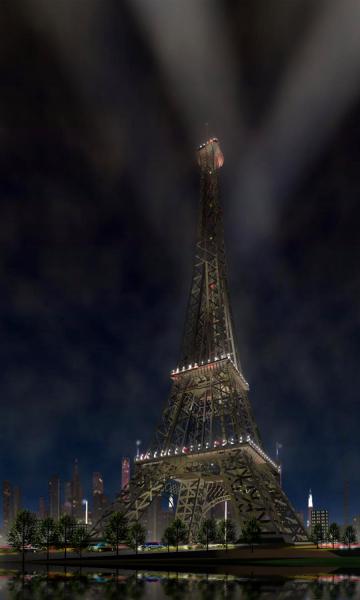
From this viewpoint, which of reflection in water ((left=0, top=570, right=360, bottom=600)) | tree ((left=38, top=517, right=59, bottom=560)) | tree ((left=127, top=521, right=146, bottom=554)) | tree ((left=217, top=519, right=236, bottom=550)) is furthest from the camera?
tree ((left=217, top=519, right=236, bottom=550))

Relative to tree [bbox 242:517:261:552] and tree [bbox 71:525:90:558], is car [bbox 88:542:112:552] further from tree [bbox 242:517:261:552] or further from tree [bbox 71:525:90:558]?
tree [bbox 242:517:261:552]

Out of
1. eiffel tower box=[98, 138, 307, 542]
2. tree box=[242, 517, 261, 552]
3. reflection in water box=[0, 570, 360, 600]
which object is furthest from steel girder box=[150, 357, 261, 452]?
reflection in water box=[0, 570, 360, 600]

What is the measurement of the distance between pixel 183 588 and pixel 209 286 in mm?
73940

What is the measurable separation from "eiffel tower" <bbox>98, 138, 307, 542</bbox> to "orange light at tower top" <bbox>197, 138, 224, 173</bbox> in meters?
3.81

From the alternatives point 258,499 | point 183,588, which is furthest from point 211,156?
point 183,588

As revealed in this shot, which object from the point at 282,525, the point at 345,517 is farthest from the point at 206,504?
the point at 345,517

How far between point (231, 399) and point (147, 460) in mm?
17250

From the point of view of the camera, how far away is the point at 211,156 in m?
113

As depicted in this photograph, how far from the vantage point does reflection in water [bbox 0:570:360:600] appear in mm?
24266

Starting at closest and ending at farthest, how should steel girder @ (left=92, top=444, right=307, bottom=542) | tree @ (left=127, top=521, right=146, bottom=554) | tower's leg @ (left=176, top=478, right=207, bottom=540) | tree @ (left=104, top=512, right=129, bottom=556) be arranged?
tree @ (left=104, top=512, right=129, bottom=556) < tree @ (left=127, top=521, right=146, bottom=554) < steel girder @ (left=92, top=444, right=307, bottom=542) < tower's leg @ (left=176, top=478, right=207, bottom=540)

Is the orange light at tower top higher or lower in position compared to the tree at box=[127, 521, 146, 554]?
higher

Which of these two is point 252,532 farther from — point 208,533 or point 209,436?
point 209,436

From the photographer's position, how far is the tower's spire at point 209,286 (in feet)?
294

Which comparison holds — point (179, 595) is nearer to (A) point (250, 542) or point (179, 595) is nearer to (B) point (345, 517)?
(A) point (250, 542)
